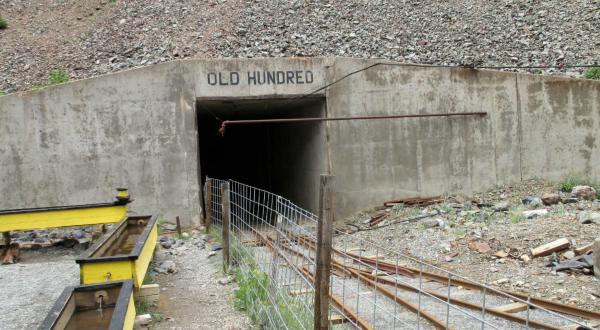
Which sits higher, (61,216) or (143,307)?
(61,216)

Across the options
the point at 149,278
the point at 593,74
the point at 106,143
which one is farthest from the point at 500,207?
the point at 106,143

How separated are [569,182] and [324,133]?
673 cm

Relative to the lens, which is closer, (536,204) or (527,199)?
(536,204)

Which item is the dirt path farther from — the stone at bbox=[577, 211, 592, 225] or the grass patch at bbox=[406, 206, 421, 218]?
the stone at bbox=[577, 211, 592, 225]

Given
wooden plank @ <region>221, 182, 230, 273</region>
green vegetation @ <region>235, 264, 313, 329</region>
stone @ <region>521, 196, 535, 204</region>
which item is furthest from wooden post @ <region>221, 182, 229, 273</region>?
stone @ <region>521, 196, 535, 204</region>

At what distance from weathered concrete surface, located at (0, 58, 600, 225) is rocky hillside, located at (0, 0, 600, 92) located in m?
3.24

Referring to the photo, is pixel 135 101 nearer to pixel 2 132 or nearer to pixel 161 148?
pixel 161 148

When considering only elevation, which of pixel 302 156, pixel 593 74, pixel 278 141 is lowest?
pixel 302 156

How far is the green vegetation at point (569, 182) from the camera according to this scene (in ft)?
40.9

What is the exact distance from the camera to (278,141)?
55.4 feet

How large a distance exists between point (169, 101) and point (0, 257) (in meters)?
4.85

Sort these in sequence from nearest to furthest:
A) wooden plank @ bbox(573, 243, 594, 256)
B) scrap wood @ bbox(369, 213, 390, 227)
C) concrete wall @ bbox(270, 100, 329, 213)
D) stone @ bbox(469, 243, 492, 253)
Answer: wooden plank @ bbox(573, 243, 594, 256), stone @ bbox(469, 243, 492, 253), scrap wood @ bbox(369, 213, 390, 227), concrete wall @ bbox(270, 100, 329, 213)

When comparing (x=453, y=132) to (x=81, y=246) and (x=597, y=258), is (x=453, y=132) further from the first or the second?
(x=81, y=246)

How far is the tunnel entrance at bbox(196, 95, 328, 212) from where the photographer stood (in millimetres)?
12492
